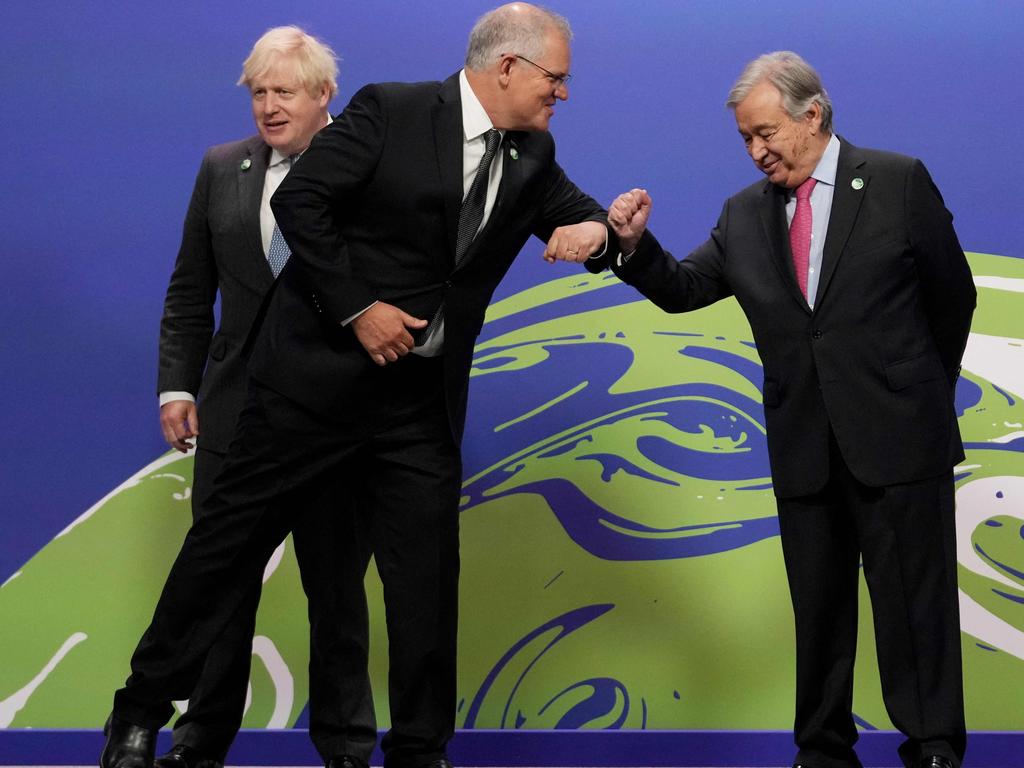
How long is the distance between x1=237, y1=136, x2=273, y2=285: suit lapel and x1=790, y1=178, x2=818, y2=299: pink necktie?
109 cm

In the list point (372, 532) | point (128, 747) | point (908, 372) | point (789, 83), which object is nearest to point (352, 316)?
point (372, 532)

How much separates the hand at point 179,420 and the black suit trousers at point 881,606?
4.24ft

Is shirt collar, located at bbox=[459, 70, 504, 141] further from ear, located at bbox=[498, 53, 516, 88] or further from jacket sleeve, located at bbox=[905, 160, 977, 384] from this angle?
jacket sleeve, located at bbox=[905, 160, 977, 384]

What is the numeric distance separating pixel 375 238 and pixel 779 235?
0.84 metres

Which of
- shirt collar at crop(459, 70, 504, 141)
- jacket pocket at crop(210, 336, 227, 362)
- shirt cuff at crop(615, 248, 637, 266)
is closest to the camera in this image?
→ shirt collar at crop(459, 70, 504, 141)

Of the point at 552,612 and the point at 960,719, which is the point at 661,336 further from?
the point at 960,719

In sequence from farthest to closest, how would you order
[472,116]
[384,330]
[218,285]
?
[218,285] < [472,116] < [384,330]

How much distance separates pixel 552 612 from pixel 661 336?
2.62 feet

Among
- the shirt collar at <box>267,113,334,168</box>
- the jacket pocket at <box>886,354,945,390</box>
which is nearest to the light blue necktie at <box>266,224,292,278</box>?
the shirt collar at <box>267,113,334,168</box>

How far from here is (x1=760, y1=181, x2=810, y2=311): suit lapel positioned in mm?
2674

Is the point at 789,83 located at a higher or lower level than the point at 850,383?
higher

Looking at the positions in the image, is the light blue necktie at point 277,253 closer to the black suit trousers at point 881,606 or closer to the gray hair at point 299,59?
the gray hair at point 299,59

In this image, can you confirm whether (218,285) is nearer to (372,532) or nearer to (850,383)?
(372,532)

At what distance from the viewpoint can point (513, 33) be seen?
2465 mm
